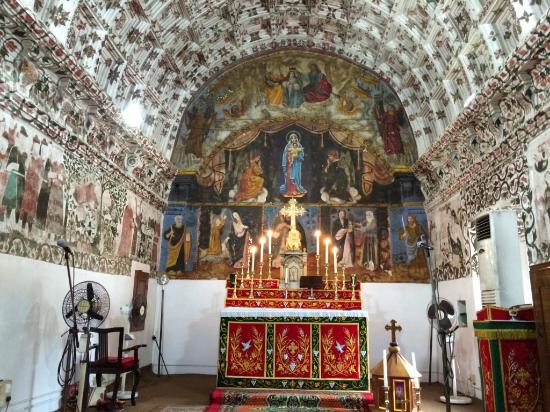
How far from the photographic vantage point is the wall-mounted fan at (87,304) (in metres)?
6.72

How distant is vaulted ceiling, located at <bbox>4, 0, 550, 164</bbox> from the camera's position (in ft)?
26.2

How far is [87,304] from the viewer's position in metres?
6.72

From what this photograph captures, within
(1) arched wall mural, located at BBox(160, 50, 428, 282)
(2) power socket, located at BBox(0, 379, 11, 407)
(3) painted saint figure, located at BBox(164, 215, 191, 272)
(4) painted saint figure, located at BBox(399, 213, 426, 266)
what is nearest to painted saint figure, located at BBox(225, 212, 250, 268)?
(1) arched wall mural, located at BBox(160, 50, 428, 282)

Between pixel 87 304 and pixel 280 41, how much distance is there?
927 centimetres

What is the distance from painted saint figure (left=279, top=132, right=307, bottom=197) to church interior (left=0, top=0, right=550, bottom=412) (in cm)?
6

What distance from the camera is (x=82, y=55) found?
815 cm

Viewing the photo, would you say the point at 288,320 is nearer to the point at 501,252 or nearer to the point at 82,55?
the point at 501,252

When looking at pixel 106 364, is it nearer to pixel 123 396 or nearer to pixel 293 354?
pixel 123 396

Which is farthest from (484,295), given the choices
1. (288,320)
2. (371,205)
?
(371,205)

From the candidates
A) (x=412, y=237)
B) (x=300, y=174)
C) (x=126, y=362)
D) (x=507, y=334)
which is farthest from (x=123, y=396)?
(x=412, y=237)

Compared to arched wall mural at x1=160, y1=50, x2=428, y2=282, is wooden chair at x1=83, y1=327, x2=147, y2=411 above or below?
below

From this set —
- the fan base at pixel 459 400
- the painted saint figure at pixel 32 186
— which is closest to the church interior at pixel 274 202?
the painted saint figure at pixel 32 186

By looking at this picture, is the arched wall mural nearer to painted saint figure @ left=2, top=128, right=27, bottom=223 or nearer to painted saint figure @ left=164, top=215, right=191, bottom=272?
painted saint figure @ left=164, top=215, right=191, bottom=272

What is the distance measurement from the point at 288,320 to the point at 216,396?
186cm
